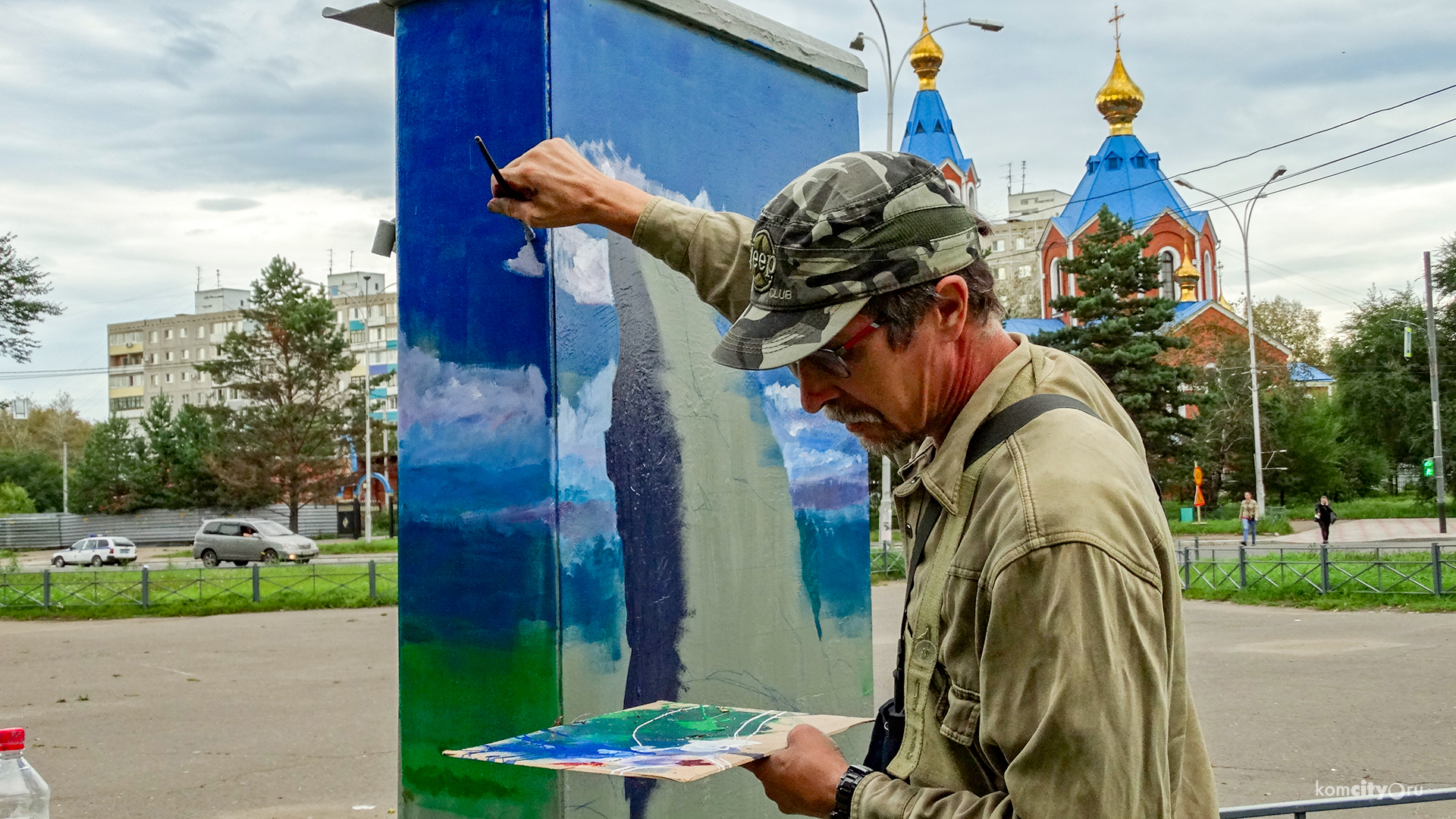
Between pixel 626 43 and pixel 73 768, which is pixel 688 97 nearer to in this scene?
pixel 626 43

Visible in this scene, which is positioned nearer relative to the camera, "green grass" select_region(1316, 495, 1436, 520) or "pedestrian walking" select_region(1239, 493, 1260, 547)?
"pedestrian walking" select_region(1239, 493, 1260, 547)

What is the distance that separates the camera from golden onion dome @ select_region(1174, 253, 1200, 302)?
174 feet

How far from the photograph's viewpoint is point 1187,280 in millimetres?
53375

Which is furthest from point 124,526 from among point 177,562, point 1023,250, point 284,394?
point 1023,250

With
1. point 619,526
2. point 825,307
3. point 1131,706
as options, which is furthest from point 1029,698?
point 619,526

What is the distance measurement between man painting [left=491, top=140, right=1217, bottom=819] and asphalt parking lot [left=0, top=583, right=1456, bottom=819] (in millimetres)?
1584

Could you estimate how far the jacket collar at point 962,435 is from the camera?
5.11ft

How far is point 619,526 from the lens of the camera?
2703mm

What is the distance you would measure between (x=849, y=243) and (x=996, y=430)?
318mm

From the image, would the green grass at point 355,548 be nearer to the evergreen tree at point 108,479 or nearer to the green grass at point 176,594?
the evergreen tree at point 108,479

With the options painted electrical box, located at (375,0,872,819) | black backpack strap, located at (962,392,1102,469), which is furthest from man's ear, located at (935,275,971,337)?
painted electrical box, located at (375,0,872,819)

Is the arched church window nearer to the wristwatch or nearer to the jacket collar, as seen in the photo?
the jacket collar

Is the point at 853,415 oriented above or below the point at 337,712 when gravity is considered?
above

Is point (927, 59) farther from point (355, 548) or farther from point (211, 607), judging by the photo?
point (211, 607)
